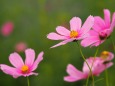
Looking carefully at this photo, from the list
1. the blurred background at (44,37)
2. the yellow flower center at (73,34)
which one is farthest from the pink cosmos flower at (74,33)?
the blurred background at (44,37)

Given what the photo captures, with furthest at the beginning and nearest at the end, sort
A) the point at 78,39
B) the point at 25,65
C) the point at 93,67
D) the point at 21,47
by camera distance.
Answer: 1. the point at 21,47
2. the point at 93,67
3. the point at 25,65
4. the point at 78,39

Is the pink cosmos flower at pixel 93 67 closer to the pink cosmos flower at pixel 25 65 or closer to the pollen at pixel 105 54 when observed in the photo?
the pollen at pixel 105 54

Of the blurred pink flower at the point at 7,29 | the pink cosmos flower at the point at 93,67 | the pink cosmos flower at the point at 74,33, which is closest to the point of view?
the pink cosmos flower at the point at 74,33

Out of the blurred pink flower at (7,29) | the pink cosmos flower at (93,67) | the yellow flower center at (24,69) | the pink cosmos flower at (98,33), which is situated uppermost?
the blurred pink flower at (7,29)

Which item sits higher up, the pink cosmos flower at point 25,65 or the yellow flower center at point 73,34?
the yellow flower center at point 73,34

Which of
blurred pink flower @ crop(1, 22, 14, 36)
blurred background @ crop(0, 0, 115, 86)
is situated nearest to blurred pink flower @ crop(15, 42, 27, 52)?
blurred background @ crop(0, 0, 115, 86)

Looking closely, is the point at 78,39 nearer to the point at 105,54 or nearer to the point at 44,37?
the point at 105,54

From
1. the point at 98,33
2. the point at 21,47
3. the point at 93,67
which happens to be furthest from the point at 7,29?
the point at 98,33

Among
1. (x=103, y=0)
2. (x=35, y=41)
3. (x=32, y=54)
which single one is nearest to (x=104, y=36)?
→ (x=32, y=54)

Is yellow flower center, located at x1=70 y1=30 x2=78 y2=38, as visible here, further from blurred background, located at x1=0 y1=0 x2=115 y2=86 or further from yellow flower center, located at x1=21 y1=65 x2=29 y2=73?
blurred background, located at x1=0 y1=0 x2=115 y2=86
